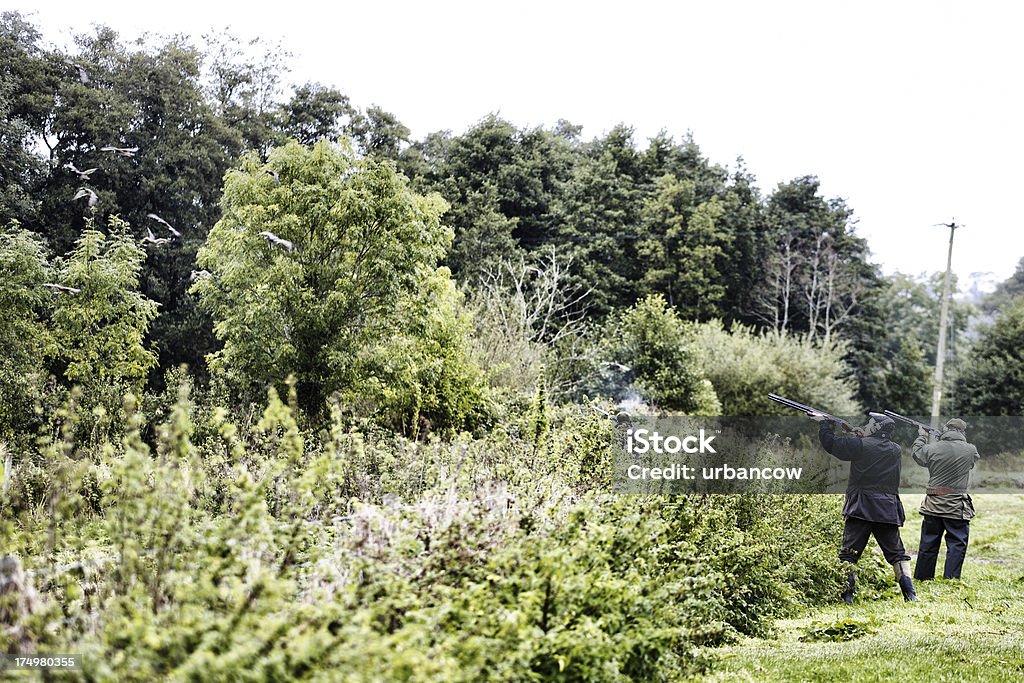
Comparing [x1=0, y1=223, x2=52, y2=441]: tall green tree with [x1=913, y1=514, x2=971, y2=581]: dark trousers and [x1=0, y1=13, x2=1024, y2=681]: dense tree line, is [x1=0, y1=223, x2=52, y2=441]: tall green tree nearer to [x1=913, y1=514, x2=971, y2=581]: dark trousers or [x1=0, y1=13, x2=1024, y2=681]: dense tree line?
[x1=0, y1=13, x2=1024, y2=681]: dense tree line

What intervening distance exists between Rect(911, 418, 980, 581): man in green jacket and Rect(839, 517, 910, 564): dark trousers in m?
0.73

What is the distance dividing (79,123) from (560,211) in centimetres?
1294

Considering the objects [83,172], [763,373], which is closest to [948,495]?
[83,172]

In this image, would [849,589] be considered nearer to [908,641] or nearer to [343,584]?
[908,641]

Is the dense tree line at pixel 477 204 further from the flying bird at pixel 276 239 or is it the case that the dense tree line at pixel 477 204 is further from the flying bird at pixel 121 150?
the flying bird at pixel 276 239

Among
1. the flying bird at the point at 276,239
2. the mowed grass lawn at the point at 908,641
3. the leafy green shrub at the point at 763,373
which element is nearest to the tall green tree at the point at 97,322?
the flying bird at the point at 276,239

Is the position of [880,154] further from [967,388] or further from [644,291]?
[644,291]

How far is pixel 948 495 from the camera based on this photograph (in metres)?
7.34

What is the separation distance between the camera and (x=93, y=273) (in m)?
12.5

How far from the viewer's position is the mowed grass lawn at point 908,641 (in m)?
4.71

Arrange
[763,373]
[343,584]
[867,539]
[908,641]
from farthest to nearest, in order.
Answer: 1. [763,373]
2. [867,539]
3. [908,641]
4. [343,584]

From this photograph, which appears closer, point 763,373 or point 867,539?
point 867,539

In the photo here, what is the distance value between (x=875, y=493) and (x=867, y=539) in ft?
1.54
